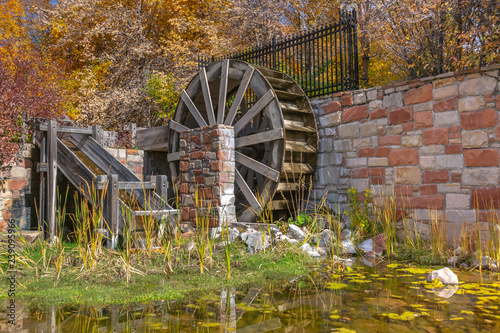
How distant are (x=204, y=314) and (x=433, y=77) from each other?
154 inches

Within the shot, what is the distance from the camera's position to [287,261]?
13.6ft

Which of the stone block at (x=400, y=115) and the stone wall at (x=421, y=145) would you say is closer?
the stone wall at (x=421, y=145)

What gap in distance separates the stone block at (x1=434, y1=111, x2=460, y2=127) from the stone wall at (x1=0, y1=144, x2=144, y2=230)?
534 cm

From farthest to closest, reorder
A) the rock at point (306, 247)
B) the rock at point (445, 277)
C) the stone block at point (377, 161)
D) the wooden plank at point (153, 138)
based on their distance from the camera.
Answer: the wooden plank at point (153, 138)
the stone block at point (377, 161)
the rock at point (306, 247)
the rock at point (445, 277)

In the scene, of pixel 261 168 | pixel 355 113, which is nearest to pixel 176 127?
pixel 261 168

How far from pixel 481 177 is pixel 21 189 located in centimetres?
593

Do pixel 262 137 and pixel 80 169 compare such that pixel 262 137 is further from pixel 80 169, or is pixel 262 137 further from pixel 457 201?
pixel 457 201

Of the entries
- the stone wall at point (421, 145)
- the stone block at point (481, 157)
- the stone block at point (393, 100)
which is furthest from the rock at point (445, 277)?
the stone block at point (393, 100)

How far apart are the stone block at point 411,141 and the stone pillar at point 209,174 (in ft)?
7.23

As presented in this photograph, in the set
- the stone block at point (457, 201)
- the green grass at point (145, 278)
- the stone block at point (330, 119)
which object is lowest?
the green grass at point (145, 278)

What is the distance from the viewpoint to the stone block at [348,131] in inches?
232

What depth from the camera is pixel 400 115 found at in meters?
5.36

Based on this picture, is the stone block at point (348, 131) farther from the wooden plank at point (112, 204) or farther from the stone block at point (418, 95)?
the wooden plank at point (112, 204)

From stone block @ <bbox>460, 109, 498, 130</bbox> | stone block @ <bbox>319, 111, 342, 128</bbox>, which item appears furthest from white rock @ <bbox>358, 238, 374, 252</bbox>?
stone block @ <bbox>319, 111, 342, 128</bbox>
